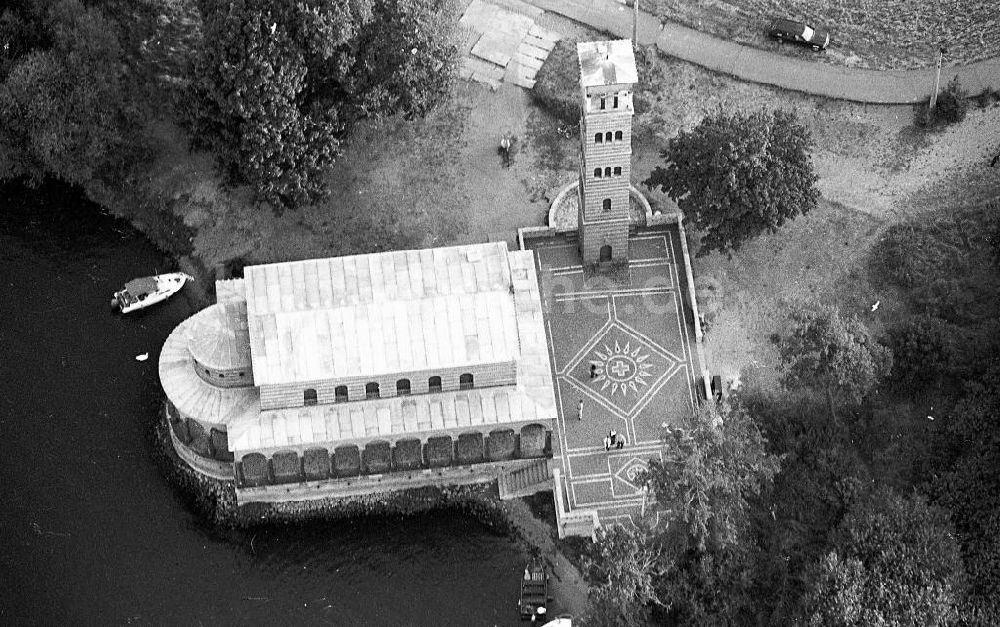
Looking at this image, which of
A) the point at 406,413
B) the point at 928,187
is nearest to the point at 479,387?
the point at 406,413

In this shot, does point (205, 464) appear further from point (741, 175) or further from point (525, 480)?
point (741, 175)

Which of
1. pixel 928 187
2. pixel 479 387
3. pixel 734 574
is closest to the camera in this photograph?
pixel 734 574

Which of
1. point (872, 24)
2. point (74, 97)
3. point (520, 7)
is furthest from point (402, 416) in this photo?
point (872, 24)

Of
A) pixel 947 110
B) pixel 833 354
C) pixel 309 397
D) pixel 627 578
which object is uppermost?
pixel 947 110

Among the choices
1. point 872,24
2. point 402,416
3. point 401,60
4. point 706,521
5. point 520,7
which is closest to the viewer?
point 706,521

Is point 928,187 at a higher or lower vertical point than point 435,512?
higher

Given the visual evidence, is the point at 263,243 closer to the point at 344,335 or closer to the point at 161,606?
the point at 344,335

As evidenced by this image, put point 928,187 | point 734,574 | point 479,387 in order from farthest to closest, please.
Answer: point 928,187, point 479,387, point 734,574
